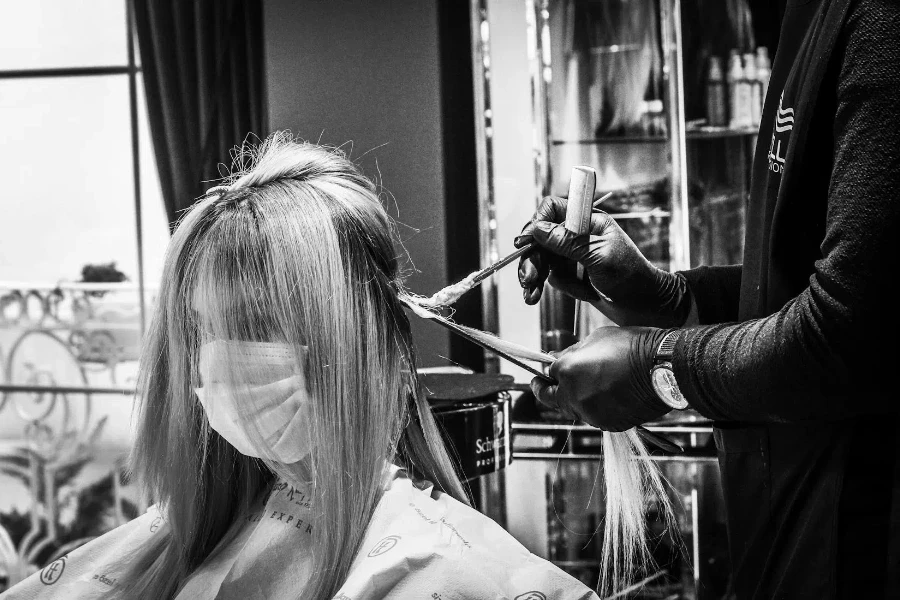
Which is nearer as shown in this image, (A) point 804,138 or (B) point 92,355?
(A) point 804,138

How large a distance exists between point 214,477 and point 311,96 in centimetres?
269

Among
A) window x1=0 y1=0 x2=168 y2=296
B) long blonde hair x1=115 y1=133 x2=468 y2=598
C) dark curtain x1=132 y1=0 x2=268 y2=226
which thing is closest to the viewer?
long blonde hair x1=115 y1=133 x2=468 y2=598

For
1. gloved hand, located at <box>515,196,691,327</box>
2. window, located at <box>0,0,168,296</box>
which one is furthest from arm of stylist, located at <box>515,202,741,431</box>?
window, located at <box>0,0,168,296</box>

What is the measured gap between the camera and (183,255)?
4.17ft

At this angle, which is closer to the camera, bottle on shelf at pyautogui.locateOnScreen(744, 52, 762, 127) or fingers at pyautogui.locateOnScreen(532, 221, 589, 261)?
fingers at pyautogui.locateOnScreen(532, 221, 589, 261)

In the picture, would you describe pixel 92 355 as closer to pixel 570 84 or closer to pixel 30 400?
pixel 30 400

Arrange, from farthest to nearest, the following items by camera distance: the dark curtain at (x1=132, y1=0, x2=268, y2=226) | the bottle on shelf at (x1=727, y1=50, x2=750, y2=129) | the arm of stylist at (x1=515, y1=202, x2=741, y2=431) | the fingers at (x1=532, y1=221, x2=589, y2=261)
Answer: the dark curtain at (x1=132, y1=0, x2=268, y2=226)
the bottle on shelf at (x1=727, y1=50, x2=750, y2=129)
the fingers at (x1=532, y1=221, x2=589, y2=261)
the arm of stylist at (x1=515, y1=202, x2=741, y2=431)

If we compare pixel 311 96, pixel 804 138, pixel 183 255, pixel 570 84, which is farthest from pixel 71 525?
pixel 804 138

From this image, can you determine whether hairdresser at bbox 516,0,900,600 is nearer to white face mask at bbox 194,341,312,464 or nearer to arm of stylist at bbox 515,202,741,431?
arm of stylist at bbox 515,202,741,431

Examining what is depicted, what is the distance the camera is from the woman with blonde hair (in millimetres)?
1186

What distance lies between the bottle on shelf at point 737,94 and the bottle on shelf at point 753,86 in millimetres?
17

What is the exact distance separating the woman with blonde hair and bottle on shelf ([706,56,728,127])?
2.93 metres

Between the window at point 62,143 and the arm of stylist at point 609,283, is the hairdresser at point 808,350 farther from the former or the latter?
the window at point 62,143

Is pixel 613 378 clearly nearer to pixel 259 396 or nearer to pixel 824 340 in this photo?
pixel 824 340
